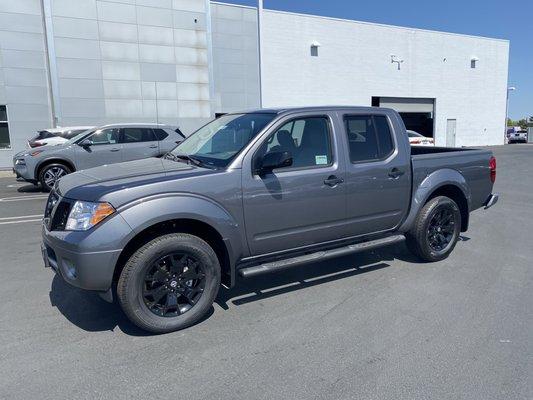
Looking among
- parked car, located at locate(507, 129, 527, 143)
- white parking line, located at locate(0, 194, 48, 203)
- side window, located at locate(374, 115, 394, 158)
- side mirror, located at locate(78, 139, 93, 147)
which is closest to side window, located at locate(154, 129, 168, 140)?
side mirror, located at locate(78, 139, 93, 147)

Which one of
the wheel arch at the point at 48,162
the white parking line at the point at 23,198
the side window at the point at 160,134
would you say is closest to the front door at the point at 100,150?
the wheel arch at the point at 48,162

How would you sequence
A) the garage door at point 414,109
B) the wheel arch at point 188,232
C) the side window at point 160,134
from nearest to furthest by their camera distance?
the wheel arch at point 188,232
the side window at point 160,134
the garage door at point 414,109

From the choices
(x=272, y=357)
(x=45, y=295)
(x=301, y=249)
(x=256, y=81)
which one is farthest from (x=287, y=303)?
(x=256, y=81)

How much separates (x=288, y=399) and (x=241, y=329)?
105 centimetres

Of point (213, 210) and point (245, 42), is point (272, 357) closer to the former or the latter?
point (213, 210)

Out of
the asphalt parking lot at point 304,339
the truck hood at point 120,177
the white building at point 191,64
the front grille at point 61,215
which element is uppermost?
the white building at point 191,64

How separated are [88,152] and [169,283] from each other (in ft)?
29.8

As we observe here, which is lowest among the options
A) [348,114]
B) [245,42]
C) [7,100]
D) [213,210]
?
[213,210]

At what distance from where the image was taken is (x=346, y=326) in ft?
12.6

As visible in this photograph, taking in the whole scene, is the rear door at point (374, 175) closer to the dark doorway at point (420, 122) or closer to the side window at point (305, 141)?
the side window at point (305, 141)

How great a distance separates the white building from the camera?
63.7 ft

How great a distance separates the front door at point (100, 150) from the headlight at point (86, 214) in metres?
8.67

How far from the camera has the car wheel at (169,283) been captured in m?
3.56

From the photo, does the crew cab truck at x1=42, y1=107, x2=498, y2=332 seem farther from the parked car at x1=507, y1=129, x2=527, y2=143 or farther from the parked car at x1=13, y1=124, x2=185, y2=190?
the parked car at x1=507, y1=129, x2=527, y2=143
